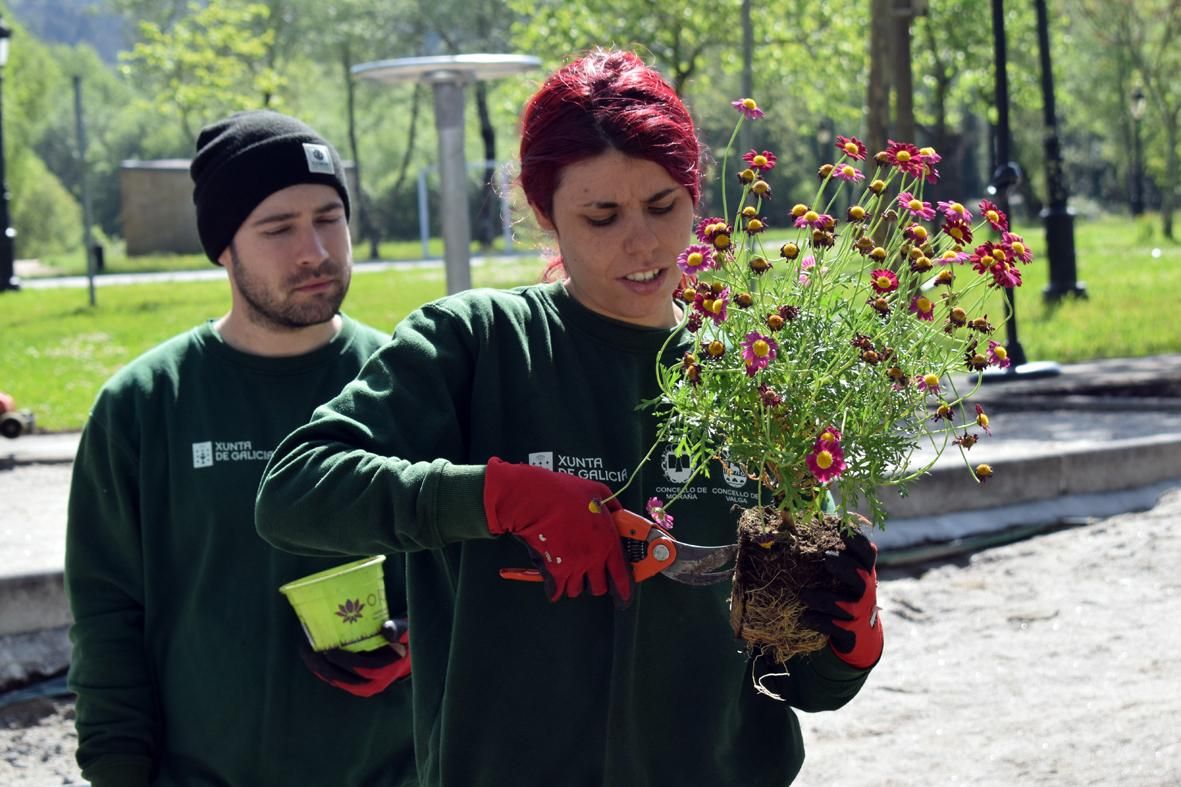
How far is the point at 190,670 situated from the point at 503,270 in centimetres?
2234

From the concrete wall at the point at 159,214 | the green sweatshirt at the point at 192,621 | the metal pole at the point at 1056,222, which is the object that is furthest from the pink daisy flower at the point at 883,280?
the concrete wall at the point at 159,214

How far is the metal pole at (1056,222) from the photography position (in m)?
15.6

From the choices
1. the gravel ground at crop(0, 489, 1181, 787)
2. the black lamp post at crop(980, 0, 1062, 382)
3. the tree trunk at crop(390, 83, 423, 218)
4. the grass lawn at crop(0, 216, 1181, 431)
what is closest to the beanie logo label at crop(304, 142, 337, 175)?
the gravel ground at crop(0, 489, 1181, 787)

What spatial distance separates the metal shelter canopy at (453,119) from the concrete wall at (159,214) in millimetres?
28789

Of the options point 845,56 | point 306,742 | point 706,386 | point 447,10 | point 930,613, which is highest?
point 447,10

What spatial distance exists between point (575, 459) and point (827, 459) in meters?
0.44

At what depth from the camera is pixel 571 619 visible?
2.21m

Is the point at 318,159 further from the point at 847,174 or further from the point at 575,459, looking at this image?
the point at 847,174

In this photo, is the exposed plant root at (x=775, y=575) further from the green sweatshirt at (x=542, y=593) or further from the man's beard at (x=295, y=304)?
the man's beard at (x=295, y=304)

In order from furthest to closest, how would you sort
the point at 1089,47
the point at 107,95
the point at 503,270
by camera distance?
the point at 107,95, the point at 1089,47, the point at 503,270

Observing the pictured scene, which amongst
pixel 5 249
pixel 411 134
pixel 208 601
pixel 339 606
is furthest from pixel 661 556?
pixel 411 134

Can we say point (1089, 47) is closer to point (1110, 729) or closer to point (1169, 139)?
point (1169, 139)

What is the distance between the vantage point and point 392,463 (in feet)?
6.57

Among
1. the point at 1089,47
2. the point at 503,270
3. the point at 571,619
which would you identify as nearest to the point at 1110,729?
the point at 571,619
